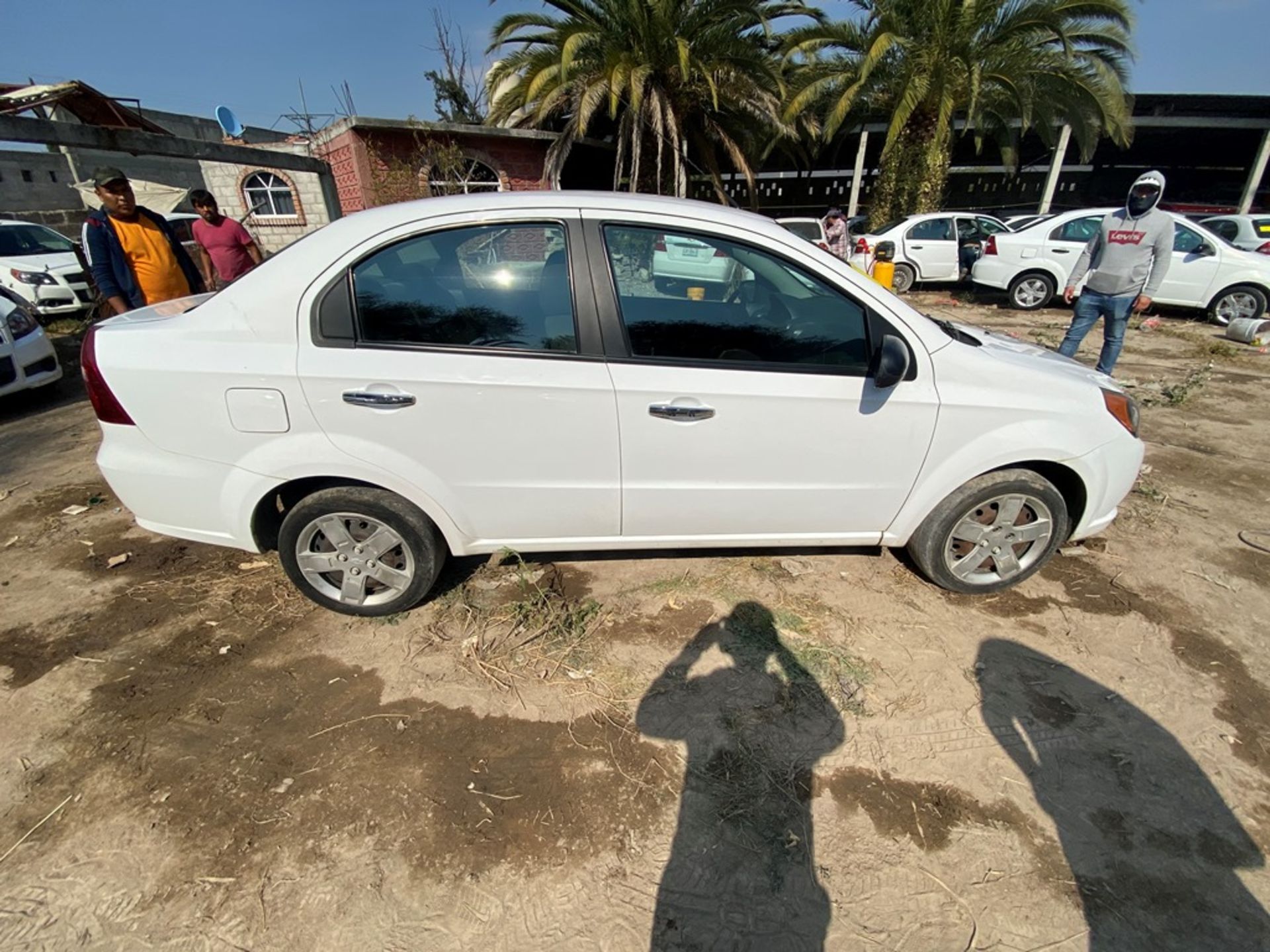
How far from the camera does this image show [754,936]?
60.7 inches

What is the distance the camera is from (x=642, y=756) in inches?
80.0

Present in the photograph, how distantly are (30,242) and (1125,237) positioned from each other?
13793mm

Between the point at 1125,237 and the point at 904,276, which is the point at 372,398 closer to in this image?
the point at 1125,237

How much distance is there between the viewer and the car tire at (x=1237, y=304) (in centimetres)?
793

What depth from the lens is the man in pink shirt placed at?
5211 mm

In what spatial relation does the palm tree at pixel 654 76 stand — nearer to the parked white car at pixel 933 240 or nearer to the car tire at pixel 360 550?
the parked white car at pixel 933 240

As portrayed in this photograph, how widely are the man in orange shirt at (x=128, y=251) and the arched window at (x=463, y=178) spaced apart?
31.5ft

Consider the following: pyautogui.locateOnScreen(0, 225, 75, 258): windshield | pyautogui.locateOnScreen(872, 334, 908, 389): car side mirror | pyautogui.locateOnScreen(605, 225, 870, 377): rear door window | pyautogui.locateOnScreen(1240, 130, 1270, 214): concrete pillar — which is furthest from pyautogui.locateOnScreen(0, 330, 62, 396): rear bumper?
pyautogui.locateOnScreen(1240, 130, 1270, 214): concrete pillar

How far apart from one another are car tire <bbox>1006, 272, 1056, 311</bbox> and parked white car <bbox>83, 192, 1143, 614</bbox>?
8.42 meters

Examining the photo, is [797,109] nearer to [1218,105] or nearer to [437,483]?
[437,483]

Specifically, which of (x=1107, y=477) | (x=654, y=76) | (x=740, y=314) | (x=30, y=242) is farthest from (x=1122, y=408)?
(x=30, y=242)

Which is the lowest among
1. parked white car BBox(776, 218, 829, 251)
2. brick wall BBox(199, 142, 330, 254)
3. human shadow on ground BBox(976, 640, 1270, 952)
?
human shadow on ground BBox(976, 640, 1270, 952)

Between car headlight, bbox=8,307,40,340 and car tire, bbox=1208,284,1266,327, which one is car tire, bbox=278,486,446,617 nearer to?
car headlight, bbox=8,307,40,340

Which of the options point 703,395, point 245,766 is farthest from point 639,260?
point 245,766
